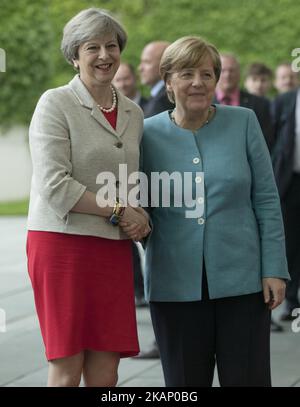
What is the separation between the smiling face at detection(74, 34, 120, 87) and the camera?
4258 mm

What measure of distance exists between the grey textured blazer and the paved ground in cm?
230

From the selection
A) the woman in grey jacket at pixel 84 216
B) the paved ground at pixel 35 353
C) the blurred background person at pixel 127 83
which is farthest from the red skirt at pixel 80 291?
the blurred background person at pixel 127 83

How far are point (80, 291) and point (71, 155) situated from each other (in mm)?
544

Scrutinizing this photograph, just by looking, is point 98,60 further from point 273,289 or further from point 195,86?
point 273,289

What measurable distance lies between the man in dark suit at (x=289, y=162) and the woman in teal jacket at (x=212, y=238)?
4306 mm

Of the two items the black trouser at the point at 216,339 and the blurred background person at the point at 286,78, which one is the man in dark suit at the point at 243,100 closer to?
the blurred background person at the point at 286,78

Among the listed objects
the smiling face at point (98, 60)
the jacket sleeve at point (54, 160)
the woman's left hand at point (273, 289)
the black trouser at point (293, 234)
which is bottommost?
the black trouser at point (293, 234)

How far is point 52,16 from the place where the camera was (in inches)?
1235

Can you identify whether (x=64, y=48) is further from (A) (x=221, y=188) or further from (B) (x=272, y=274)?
(B) (x=272, y=274)

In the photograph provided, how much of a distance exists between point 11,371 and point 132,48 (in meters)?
24.8

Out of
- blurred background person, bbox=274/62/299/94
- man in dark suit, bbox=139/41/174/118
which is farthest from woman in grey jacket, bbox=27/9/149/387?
blurred background person, bbox=274/62/299/94

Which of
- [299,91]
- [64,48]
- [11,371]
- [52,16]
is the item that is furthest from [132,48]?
[64,48]

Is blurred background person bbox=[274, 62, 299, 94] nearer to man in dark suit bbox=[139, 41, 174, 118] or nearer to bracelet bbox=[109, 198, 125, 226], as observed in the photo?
man in dark suit bbox=[139, 41, 174, 118]

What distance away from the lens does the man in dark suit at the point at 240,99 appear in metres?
8.02
